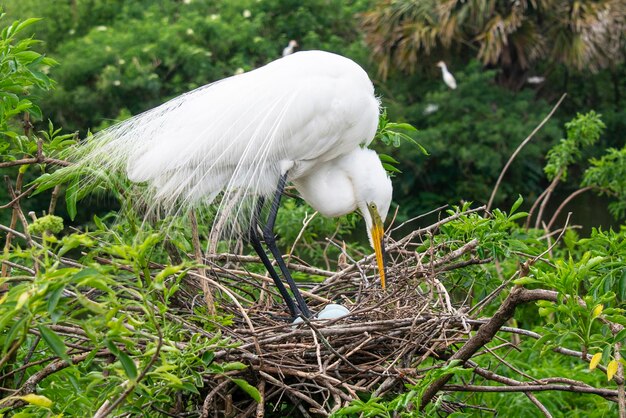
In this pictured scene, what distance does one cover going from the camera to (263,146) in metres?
3.00

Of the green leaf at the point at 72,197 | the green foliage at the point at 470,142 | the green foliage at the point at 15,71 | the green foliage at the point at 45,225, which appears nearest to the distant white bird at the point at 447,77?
the green foliage at the point at 470,142

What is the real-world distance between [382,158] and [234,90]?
0.70 meters

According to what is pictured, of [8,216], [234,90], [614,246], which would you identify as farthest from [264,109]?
[8,216]

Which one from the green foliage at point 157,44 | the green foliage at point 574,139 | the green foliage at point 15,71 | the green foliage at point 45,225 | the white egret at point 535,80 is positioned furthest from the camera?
the white egret at point 535,80

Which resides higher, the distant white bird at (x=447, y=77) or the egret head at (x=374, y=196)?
the egret head at (x=374, y=196)

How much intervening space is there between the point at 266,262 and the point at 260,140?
46 centimetres

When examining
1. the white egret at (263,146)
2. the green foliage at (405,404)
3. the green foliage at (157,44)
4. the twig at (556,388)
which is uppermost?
the white egret at (263,146)

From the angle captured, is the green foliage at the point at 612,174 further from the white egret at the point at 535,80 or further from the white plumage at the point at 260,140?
the white egret at the point at 535,80

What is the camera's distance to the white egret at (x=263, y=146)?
9.48 ft

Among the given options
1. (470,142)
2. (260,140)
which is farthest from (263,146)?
(470,142)

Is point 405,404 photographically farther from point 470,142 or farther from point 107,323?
point 470,142

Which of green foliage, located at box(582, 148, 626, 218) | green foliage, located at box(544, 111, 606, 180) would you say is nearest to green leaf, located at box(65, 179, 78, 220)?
green foliage, located at box(544, 111, 606, 180)

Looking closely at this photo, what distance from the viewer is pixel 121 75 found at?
10.4m

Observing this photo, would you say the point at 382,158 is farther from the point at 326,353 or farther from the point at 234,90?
the point at 326,353
